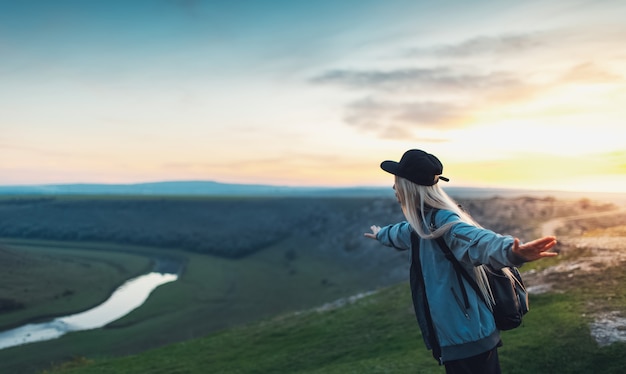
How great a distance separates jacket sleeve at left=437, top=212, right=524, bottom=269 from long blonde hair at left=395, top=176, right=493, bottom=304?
20 cm

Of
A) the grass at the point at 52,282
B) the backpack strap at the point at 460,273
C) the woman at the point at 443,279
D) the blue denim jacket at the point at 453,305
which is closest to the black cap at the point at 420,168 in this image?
the woman at the point at 443,279

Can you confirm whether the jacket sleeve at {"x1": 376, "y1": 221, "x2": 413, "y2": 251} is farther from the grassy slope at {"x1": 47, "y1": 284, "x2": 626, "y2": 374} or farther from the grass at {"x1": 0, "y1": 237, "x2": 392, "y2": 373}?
the grass at {"x1": 0, "y1": 237, "x2": 392, "y2": 373}

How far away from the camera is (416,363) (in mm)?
15789

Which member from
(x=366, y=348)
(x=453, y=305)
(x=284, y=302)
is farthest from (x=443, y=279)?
(x=284, y=302)

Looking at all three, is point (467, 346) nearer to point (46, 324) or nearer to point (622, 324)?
point (622, 324)

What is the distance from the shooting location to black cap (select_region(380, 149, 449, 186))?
610cm

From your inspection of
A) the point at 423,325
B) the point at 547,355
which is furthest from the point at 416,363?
the point at 423,325

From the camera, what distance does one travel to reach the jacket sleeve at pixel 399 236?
687cm

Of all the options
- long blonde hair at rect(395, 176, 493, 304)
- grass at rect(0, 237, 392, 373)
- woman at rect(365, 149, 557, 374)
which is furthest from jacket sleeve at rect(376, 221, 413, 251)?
grass at rect(0, 237, 392, 373)

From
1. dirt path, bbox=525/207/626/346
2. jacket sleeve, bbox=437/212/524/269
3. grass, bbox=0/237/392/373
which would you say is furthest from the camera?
grass, bbox=0/237/392/373

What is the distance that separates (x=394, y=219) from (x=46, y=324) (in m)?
77.8

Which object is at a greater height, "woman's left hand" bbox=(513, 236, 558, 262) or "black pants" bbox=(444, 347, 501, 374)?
"woman's left hand" bbox=(513, 236, 558, 262)

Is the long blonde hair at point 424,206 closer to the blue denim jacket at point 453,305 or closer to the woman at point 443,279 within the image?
the woman at point 443,279

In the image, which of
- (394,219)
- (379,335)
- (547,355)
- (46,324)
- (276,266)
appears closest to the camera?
(547,355)
